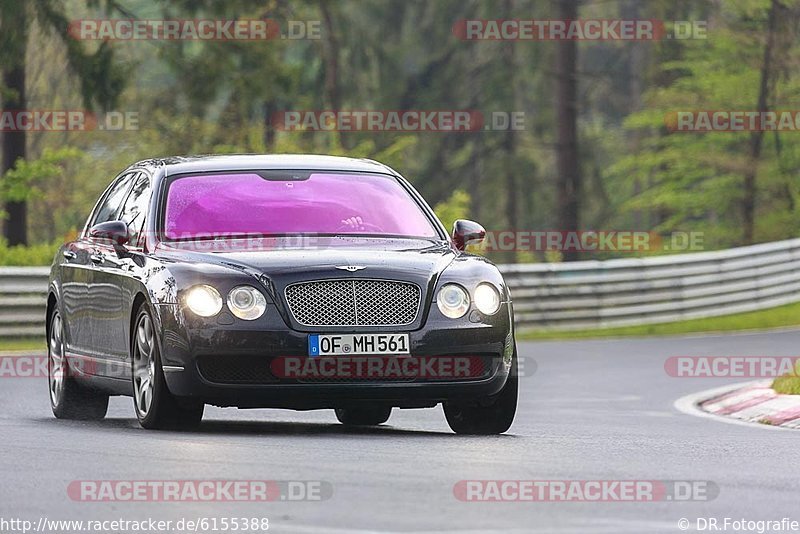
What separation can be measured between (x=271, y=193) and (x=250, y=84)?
27.0 metres

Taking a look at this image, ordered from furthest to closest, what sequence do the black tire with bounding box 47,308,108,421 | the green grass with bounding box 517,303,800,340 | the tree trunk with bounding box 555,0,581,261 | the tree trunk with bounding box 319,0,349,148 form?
1. the tree trunk with bounding box 319,0,349,148
2. the tree trunk with bounding box 555,0,581,261
3. the green grass with bounding box 517,303,800,340
4. the black tire with bounding box 47,308,108,421

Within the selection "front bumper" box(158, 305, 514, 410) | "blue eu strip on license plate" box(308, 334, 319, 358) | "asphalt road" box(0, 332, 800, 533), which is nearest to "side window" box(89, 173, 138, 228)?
"asphalt road" box(0, 332, 800, 533)

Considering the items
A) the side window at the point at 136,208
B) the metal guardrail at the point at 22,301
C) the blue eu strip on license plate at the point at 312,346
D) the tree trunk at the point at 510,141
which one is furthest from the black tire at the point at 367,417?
the tree trunk at the point at 510,141

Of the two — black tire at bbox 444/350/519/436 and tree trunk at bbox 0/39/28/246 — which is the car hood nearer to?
black tire at bbox 444/350/519/436

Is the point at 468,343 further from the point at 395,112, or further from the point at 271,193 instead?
the point at 395,112

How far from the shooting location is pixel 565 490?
8750 millimetres

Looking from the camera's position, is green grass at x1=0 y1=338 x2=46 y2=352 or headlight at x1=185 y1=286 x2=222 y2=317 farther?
green grass at x1=0 y1=338 x2=46 y2=352

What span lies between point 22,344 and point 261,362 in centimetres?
1350

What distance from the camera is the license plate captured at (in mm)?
11203

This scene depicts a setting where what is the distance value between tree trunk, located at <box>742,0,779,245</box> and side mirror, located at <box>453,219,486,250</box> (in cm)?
3374

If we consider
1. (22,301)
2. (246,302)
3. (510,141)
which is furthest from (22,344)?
(510,141)

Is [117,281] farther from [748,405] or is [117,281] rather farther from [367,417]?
[748,405]

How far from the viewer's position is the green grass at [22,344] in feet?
77.4

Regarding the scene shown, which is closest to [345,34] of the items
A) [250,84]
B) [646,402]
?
[250,84]
